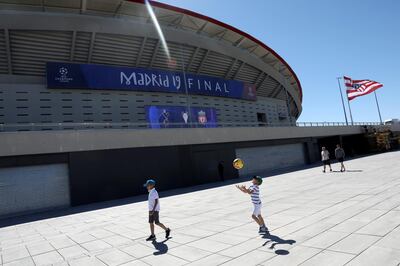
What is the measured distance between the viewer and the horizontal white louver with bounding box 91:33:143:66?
84.6ft

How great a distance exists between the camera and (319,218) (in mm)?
8117

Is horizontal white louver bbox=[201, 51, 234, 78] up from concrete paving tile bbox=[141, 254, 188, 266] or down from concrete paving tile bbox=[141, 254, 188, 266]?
up

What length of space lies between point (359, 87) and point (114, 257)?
4139 centimetres

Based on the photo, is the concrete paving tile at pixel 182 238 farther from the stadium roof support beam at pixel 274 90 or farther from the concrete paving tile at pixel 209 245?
the stadium roof support beam at pixel 274 90

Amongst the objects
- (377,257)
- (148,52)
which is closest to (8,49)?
(148,52)

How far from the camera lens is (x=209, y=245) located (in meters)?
6.76

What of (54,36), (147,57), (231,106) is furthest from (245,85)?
(54,36)

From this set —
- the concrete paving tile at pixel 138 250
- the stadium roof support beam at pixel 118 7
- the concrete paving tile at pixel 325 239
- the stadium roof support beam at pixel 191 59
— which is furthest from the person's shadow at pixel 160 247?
the stadium roof support beam at pixel 191 59

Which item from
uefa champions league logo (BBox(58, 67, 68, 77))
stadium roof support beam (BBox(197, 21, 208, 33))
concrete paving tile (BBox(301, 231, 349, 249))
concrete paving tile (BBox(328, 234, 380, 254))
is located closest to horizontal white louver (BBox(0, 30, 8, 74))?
uefa champions league logo (BBox(58, 67, 68, 77))

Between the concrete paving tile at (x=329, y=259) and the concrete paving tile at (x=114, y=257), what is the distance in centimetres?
364

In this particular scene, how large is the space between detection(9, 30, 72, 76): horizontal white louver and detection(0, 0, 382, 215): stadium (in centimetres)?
8

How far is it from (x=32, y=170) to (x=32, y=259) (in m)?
11.0

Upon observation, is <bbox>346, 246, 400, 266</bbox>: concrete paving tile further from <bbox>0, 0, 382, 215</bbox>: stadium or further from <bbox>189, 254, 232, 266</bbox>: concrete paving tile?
<bbox>0, 0, 382, 215</bbox>: stadium

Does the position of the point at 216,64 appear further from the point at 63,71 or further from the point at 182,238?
the point at 182,238
